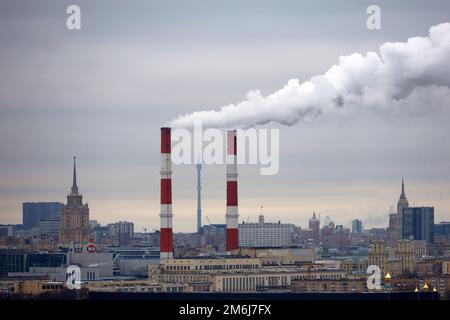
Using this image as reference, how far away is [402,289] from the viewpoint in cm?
7488

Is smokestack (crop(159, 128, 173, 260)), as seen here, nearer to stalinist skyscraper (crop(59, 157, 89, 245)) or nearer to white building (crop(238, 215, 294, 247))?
stalinist skyscraper (crop(59, 157, 89, 245))

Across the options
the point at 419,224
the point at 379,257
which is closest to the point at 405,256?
the point at 379,257

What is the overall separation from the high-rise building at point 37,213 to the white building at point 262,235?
13.8 metres

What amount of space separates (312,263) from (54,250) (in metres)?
20.2

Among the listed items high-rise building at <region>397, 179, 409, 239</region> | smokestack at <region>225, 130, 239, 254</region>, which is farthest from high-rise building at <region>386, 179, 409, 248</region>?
smokestack at <region>225, 130, 239, 254</region>

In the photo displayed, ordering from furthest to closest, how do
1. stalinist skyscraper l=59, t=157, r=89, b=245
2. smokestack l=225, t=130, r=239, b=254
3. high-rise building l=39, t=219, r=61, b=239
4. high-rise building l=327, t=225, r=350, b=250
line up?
high-rise building l=327, t=225, r=350, b=250
high-rise building l=39, t=219, r=61, b=239
stalinist skyscraper l=59, t=157, r=89, b=245
smokestack l=225, t=130, r=239, b=254

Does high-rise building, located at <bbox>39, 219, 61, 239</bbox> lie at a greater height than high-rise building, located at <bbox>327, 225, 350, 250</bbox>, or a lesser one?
greater

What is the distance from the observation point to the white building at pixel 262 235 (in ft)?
403

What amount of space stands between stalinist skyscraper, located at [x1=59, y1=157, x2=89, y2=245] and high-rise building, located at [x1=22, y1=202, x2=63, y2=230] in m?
2.46

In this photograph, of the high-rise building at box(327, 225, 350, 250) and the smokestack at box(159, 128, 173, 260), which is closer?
the smokestack at box(159, 128, 173, 260)

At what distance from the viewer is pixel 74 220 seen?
11956 centimetres

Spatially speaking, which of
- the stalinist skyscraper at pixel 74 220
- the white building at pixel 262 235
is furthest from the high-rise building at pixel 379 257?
the white building at pixel 262 235

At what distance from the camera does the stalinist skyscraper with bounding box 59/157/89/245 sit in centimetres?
11325
